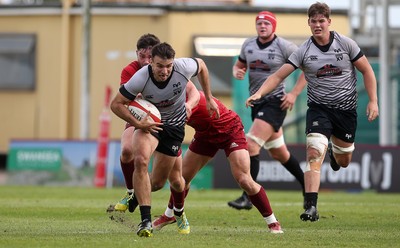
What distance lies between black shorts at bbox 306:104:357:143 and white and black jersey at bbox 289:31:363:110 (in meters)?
0.08

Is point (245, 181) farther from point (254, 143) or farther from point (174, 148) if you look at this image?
point (254, 143)

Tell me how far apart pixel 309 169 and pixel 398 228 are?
120 centimetres

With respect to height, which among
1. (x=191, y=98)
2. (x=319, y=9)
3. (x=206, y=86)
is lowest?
(x=191, y=98)

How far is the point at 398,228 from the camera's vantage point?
44.5 ft

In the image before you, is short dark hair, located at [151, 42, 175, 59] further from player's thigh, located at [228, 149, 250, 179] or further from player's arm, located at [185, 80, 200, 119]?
player's thigh, located at [228, 149, 250, 179]

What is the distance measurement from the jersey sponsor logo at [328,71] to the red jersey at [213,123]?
1375mm

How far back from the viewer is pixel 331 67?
14156 mm

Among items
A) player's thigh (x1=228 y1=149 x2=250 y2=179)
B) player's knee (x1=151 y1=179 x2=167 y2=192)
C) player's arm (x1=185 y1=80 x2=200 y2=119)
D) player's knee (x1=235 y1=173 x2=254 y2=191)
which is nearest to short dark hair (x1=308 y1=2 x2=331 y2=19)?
player's arm (x1=185 y1=80 x2=200 y2=119)

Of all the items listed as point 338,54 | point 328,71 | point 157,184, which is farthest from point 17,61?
point 157,184

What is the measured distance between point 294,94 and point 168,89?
3.97m

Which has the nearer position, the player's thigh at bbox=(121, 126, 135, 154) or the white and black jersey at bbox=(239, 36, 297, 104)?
the player's thigh at bbox=(121, 126, 135, 154)

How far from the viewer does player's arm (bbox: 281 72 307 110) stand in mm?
15680

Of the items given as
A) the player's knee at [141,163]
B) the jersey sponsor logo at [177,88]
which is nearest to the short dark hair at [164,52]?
the jersey sponsor logo at [177,88]

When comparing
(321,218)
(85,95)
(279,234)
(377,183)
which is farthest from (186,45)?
(279,234)
